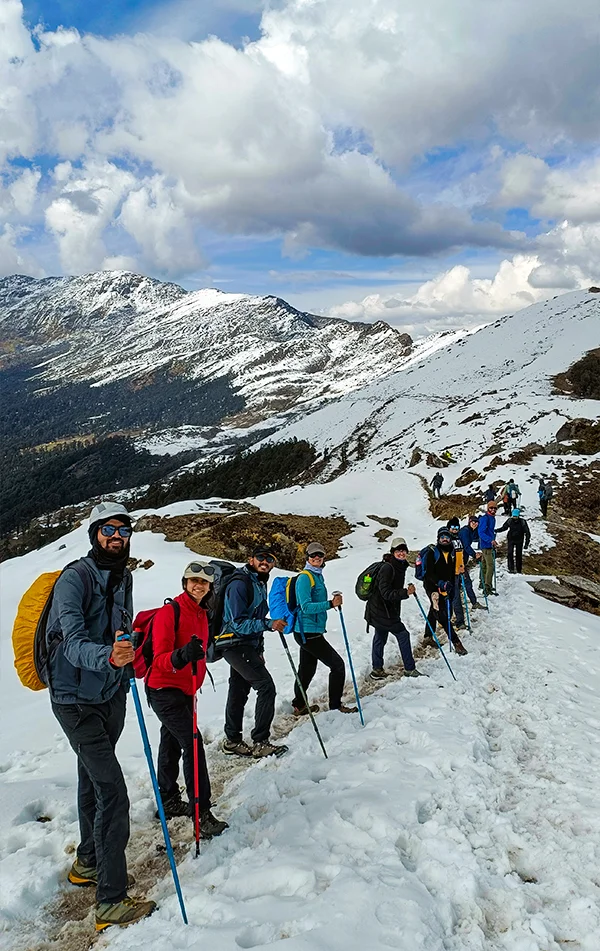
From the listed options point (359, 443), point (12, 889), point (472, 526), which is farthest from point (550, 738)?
point (359, 443)

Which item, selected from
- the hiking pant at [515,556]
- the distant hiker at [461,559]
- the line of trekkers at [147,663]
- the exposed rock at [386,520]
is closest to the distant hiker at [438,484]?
the exposed rock at [386,520]

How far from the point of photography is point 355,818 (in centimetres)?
545

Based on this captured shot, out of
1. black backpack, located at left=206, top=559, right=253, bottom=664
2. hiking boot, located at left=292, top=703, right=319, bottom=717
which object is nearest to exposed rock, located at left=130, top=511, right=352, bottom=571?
hiking boot, located at left=292, top=703, right=319, bottom=717

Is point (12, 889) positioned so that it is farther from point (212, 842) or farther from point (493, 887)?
point (493, 887)

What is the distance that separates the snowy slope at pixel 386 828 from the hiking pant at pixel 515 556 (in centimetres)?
879

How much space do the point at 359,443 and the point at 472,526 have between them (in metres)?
57.2

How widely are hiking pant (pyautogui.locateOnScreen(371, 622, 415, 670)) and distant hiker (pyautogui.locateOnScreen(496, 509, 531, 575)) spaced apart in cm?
969

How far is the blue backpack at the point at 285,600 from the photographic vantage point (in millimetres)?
7863

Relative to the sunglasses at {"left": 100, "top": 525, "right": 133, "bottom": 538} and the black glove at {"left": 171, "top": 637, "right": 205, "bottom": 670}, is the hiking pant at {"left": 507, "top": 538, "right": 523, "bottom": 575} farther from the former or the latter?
the sunglasses at {"left": 100, "top": 525, "right": 133, "bottom": 538}

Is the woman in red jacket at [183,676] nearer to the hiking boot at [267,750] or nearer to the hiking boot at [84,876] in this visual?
the hiking boot at [84,876]

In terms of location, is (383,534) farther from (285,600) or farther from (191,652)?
(191,652)

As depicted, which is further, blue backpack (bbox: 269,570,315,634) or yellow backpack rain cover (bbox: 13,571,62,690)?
blue backpack (bbox: 269,570,315,634)

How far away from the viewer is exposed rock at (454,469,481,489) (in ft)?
115

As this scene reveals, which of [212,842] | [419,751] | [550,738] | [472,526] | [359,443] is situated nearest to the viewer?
[212,842]
